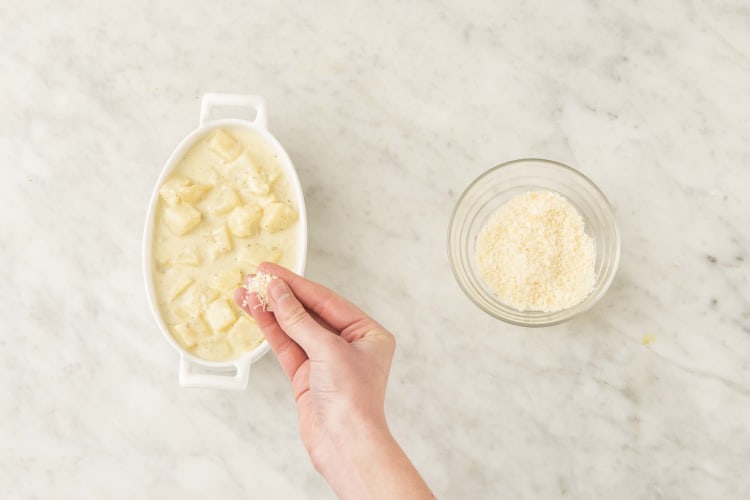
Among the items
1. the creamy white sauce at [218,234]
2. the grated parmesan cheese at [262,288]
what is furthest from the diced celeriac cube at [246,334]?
the grated parmesan cheese at [262,288]

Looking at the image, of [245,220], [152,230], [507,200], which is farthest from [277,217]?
[507,200]

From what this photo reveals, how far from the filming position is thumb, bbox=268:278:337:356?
4.36 ft

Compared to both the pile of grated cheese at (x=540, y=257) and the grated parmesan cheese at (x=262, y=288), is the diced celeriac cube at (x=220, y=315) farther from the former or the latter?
the pile of grated cheese at (x=540, y=257)

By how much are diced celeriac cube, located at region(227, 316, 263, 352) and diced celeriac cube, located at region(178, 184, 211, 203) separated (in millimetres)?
274

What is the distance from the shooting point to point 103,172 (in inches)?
68.4

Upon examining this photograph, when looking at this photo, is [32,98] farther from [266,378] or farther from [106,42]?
[266,378]

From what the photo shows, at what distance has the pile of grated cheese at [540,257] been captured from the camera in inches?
61.9

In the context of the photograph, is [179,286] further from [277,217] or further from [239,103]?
[239,103]

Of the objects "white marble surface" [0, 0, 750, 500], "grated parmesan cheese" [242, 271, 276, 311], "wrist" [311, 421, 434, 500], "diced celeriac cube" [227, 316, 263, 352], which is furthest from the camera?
"white marble surface" [0, 0, 750, 500]

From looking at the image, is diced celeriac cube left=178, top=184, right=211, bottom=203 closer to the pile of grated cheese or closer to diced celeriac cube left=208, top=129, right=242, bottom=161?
diced celeriac cube left=208, top=129, right=242, bottom=161

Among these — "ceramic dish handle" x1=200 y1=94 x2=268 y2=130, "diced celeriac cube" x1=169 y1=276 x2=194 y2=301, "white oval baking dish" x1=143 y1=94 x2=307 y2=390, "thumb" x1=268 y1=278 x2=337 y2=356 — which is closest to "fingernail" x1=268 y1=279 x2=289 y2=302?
"thumb" x1=268 y1=278 x2=337 y2=356

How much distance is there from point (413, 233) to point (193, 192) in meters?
0.49

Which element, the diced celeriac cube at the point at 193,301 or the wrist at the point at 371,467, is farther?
the diced celeriac cube at the point at 193,301

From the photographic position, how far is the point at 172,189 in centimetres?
155
